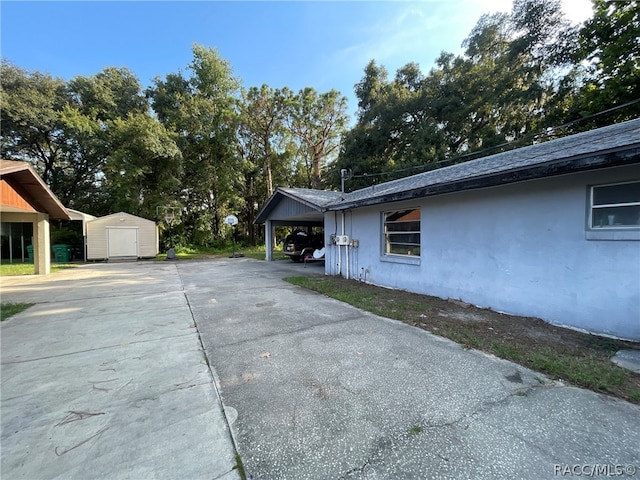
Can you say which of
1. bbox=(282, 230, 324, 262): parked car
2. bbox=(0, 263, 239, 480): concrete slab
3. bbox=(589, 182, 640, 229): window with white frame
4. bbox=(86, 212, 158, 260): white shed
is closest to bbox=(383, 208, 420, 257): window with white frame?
bbox=(589, 182, 640, 229): window with white frame

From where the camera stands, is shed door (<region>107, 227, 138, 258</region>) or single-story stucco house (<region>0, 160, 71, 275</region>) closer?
single-story stucco house (<region>0, 160, 71, 275</region>)

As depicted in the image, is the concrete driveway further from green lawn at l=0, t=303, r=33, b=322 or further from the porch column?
the porch column

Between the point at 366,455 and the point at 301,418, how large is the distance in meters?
0.58

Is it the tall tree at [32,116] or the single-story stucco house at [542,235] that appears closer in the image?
the single-story stucco house at [542,235]

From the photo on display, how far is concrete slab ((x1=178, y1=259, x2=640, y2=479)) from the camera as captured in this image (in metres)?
1.65

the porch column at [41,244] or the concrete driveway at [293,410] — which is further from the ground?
the porch column at [41,244]

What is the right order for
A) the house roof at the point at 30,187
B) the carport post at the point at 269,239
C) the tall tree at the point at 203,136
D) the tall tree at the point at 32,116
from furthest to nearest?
the tall tree at the point at 203,136 < the tall tree at the point at 32,116 < the carport post at the point at 269,239 < the house roof at the point at 30,187

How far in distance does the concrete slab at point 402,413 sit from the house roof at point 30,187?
731cm

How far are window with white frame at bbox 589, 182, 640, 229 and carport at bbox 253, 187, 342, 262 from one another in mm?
6235

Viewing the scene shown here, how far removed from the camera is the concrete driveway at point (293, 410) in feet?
5.41

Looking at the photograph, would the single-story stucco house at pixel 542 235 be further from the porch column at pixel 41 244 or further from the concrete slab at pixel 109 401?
the porch column at pixel 41 244

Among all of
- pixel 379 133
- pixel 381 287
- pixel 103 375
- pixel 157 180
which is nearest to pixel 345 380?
pixel 103 375

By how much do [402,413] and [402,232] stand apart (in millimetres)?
5246

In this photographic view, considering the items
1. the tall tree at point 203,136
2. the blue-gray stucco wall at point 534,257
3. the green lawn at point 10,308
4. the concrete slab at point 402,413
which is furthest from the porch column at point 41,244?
the blue-gray stucco wall at point 534,257
